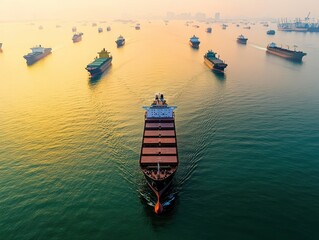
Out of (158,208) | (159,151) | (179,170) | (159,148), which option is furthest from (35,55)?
(158,208)

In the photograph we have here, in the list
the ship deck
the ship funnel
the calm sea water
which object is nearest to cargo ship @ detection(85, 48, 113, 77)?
the calm sea water

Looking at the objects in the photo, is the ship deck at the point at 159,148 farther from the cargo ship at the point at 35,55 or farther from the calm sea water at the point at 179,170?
the cargo ship at the point at 35,55

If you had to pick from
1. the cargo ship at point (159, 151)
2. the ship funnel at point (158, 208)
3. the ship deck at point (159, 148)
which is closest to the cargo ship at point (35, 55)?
the cargo ship at point (159, 151)

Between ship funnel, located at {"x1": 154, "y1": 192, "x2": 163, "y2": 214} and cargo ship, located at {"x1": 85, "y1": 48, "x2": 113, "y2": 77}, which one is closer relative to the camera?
ship funnel, located at {"x1": 154, "y1": 192, "x2": 163, "y2": 214}

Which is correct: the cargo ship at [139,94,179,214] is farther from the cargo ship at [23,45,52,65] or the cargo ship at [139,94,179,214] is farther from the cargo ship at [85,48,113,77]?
the cargo ship at [23,45,52,65]

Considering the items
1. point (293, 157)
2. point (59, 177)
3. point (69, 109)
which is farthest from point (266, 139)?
point (69, 109)

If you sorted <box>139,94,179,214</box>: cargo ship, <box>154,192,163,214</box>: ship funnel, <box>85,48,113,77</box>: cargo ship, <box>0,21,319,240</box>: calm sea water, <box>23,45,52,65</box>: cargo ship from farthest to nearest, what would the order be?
<box>23,45,52,65</box>: cargo ship
<box>85,48,113,77</box>: cargo ship
<box>139,94,179,214</box>: cargo ship
<box>154,192,163,214</box>: ship funnel
<box>0,21,319,240</box>: calm sea water

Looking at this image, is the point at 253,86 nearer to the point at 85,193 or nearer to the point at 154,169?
the point at 154,169
